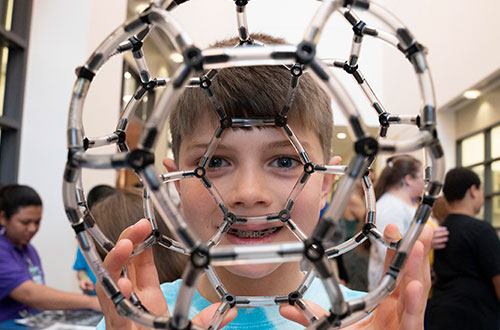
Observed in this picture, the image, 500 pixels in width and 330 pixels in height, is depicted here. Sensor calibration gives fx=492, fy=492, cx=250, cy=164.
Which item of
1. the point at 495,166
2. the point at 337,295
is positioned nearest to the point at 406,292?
the point at 337,295

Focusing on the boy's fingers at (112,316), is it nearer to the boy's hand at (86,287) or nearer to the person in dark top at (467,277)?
the person in dark top at (467,277)

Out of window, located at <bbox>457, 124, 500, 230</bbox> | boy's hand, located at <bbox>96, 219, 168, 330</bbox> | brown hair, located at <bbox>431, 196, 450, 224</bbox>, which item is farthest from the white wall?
window, located at <bbox>457, 124, 500, 230</bbox>

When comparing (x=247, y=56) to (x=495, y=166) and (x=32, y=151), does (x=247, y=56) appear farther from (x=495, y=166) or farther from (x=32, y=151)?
(x=495, y=166)

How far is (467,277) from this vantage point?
1214 millimetres

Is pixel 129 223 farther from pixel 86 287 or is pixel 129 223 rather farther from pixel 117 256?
pixel 86 287

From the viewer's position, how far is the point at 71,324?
40.0 inches

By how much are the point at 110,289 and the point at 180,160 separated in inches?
9.8

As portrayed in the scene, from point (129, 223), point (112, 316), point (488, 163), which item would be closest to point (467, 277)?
point (129, 223)

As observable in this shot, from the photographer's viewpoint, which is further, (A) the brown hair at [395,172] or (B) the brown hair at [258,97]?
(A) the brown hair at [395,172]

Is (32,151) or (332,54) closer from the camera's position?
(332,54)

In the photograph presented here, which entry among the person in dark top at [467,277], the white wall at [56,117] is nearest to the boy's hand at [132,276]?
the person in dark top at [467,277]

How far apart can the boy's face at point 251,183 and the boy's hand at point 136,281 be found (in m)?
0.07

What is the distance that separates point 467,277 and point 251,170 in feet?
3.22

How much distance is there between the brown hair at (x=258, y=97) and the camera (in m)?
0.45
